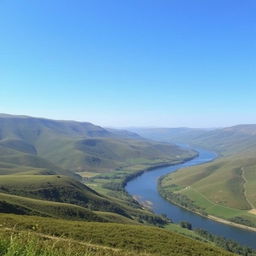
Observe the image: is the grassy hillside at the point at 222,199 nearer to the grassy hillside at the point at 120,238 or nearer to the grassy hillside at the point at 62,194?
the grassy hillside at the point at 62,194

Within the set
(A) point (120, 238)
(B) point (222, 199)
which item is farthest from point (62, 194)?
(A) point (120, 238)

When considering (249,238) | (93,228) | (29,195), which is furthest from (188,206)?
(93,228)

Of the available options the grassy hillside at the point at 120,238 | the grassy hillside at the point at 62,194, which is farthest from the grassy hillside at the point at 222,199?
the grassy hillside at the point at 120,238

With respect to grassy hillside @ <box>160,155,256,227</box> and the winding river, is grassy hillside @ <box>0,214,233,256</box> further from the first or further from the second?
grassy hillside @ <box>160,155,256,227</box>

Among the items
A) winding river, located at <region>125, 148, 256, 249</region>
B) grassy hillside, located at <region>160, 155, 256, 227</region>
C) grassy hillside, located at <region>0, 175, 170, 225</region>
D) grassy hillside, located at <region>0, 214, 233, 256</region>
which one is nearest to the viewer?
grassy hillside, located at <region>0, 214, 233, 256</region>

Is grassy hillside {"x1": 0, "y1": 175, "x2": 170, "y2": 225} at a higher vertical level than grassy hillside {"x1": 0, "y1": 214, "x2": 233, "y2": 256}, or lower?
lower

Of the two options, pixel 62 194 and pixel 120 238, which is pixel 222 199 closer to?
pixel 62 194

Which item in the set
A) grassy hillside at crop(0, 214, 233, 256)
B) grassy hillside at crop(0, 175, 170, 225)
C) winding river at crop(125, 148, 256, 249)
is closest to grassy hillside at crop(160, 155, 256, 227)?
winding river at crop(125, 148, 256, 249)

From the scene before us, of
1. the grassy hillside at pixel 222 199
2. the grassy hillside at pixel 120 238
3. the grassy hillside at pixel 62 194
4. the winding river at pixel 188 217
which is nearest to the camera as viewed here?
the grassy hillside at pixel 120 238

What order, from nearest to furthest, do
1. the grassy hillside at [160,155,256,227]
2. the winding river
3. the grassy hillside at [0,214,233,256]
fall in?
1. the grassy hillside at [0,214,233,256]
2. the winding river
3. the grassy hillside at [160,155,256,227]

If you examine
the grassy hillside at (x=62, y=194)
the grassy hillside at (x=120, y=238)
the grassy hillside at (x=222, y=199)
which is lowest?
the grassy hillside at (x=222, y=199)

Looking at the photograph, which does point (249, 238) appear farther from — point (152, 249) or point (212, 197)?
point (152, 249)

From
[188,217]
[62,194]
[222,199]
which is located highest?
[62,194]
